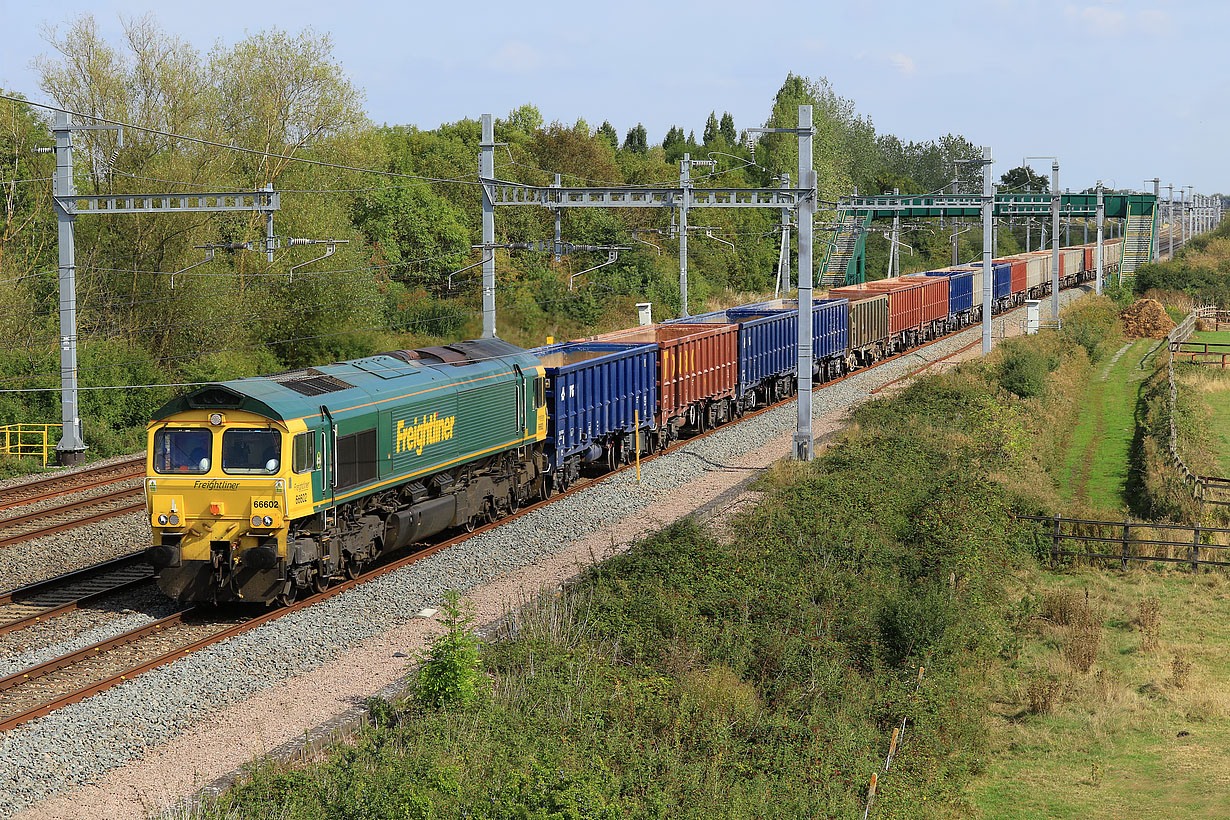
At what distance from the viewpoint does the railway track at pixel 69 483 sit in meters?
27.2

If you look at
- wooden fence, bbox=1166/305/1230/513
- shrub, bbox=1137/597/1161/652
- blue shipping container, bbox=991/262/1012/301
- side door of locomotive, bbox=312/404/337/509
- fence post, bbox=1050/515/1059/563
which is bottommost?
→ shrub, bbox=1137/597/1161/652

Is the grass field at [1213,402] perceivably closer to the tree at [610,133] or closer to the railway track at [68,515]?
the railway track at [68,515]

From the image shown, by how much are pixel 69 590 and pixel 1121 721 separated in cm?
1634

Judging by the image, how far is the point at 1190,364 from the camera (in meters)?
51.0

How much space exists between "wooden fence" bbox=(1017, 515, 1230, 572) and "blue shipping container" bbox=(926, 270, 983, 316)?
38453 millimetres

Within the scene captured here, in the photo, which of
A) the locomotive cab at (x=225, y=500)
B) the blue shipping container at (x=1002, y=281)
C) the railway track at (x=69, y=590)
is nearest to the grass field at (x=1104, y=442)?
the blue shipping container at (x=1002, y=281)

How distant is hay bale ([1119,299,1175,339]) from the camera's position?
2689 inches

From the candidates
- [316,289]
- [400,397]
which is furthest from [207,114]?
[400,397]

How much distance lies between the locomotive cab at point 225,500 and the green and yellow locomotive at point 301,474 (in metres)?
0.01

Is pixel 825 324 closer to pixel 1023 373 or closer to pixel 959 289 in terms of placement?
pixel 1023 373

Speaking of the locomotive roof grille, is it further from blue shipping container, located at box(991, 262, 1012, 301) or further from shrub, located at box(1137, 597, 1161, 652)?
blue shipping container, located at box(991, 262, 1012, 301)

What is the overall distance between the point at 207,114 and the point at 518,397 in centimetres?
3078

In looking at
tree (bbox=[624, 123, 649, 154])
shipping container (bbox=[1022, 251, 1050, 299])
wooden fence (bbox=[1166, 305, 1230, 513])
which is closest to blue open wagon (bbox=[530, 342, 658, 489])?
wooden fence (bbox=[1166, 305, 1230, 513])

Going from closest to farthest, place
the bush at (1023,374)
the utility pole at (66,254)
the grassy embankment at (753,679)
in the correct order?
1. the grassy embankment at (753,679)
2. the utility pole at (66,254)
3. the bush at (1023,374)
